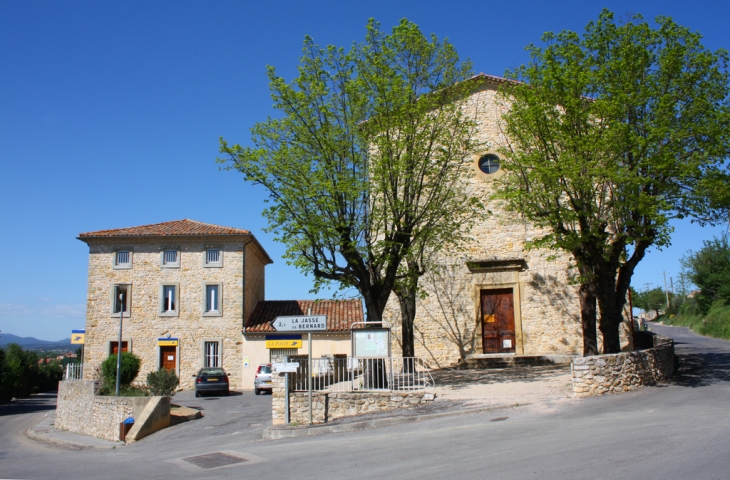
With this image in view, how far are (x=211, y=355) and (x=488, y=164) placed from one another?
1627 cm

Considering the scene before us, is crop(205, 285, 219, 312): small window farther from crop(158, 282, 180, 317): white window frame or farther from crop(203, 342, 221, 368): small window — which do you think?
crop(203, 342, 221, 368): small window

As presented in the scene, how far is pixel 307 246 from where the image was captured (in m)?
16.2

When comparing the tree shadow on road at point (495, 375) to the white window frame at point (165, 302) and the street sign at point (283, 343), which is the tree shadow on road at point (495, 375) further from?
the white window frame at point (165, 302)

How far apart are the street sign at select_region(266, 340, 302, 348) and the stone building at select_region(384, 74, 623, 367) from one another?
8.17 metres

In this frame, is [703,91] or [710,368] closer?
[703,91]

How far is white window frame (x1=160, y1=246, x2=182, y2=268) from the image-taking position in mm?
29188

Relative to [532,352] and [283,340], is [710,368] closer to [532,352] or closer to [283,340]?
[532,352]

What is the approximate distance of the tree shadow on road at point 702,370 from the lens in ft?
46.8

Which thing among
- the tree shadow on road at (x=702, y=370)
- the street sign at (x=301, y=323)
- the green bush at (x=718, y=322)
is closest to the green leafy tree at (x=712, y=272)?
the green bush at (x=718, y=322)

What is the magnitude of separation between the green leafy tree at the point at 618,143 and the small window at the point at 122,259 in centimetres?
2089

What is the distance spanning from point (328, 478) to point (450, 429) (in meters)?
3.50

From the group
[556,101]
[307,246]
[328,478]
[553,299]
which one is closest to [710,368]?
[553,299]

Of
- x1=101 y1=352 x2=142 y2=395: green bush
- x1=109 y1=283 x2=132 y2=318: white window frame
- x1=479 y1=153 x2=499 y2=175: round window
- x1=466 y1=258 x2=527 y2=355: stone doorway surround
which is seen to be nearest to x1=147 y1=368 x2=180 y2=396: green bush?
x1=101 y1=352 x2=142 y2=395: green bush

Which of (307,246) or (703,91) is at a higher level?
(703,91)
